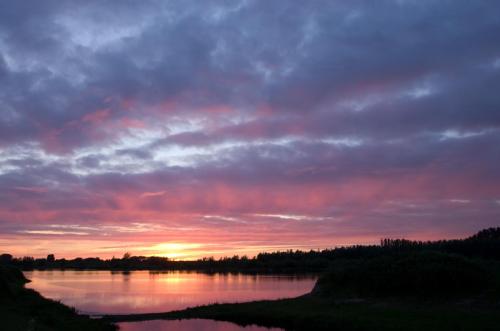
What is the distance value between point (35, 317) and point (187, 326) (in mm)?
16556

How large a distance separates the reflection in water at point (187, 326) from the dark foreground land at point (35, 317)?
3741mm

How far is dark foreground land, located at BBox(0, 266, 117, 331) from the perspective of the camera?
37237mm

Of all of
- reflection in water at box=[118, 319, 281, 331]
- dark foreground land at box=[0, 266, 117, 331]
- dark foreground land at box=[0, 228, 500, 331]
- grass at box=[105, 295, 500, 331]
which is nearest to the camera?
dark foreground land at box=[0, 266, 117, 331]

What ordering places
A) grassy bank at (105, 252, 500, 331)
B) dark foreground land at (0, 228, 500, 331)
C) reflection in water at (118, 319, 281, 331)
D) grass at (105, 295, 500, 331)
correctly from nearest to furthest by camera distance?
1. grass at (105, 295, 500, 331)
2. dark foreground land at (0, 228, 500, 331)
3. grassy bank at (105, 252, 500, 331)
4. reflection in water at (118, 319, 281, 331)

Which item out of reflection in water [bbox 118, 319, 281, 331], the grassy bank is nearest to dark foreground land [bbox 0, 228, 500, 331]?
the grassy bank

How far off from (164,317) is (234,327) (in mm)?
9514

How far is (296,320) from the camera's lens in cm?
5350

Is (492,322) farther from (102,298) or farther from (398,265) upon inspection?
(102,298)

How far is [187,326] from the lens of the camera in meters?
56.3

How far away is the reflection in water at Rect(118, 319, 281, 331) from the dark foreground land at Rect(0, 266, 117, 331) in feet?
12.3

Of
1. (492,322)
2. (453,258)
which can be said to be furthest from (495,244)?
(492,322)

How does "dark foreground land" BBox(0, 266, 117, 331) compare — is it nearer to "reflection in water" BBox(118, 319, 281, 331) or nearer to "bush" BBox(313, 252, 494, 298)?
"reflection in water" BBox(118, 319, 281, 331)

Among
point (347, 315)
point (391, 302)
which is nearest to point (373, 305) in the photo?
point (391, 302)

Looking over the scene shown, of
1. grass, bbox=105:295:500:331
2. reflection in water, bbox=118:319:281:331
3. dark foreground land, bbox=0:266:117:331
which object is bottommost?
reflection in water, bbox=118:319:281:331
